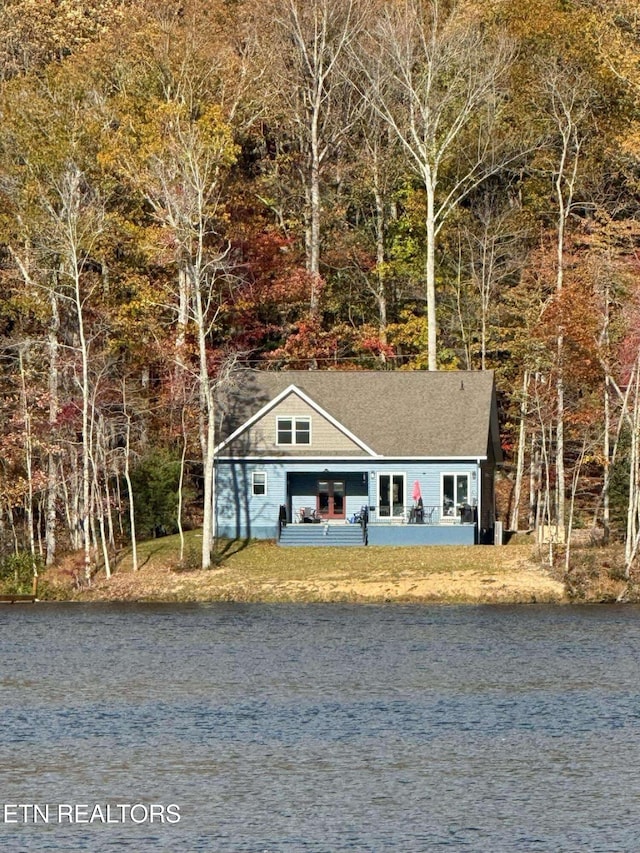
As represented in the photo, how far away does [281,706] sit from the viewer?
40.8m

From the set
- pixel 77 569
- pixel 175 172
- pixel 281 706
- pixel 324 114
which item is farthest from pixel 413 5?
pixel 281 706

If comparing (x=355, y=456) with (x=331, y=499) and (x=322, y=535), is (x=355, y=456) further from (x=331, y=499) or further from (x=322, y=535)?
(x=322, y=535)

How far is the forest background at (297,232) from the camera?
233ft

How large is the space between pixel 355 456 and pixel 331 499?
304cm

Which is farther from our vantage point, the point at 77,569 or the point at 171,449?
the point at 171,449

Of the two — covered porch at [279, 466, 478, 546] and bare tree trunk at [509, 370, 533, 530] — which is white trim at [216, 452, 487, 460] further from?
bare tree trunk at [509, 370, 533, 530]

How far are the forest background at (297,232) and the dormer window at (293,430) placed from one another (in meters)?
3.51

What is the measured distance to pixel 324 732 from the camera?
37.3m

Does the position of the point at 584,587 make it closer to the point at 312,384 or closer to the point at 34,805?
the point at 312,384

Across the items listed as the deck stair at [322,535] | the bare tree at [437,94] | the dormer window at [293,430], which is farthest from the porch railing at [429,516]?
the bare tree at [437,94]

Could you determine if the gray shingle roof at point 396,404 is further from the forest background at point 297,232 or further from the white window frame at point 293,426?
the forest background at point 297,232

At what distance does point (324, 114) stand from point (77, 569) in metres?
32.8

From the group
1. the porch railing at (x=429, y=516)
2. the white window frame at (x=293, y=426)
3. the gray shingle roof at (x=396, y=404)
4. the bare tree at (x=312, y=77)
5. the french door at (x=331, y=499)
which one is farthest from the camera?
the bare tree at (x=312, y=77)

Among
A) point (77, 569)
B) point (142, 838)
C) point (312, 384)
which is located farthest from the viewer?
point (312, 384)
